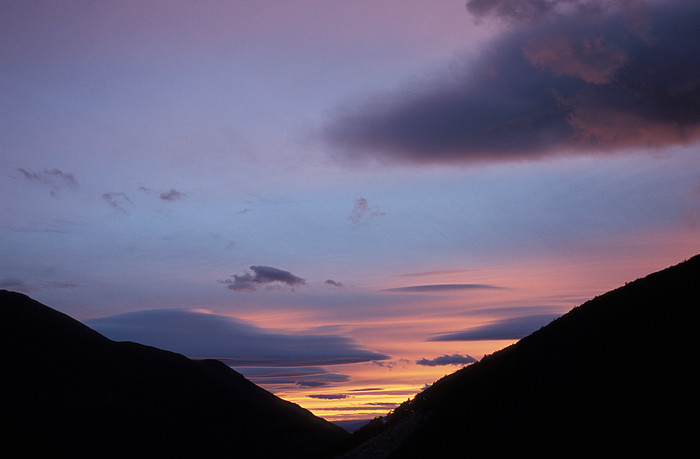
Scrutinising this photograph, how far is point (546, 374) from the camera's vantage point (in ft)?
139

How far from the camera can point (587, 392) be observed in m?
36.5

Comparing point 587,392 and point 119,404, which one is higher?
point 587,392

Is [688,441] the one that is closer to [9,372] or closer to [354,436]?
[354,436]

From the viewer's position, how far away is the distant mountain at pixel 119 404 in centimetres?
11419

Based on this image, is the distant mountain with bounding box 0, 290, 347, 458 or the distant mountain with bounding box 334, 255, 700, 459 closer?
the distant mountain with bounding box 334, 255, 700, 459

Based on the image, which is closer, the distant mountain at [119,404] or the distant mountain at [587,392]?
the distant mountain at [587,392]

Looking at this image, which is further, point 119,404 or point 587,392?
point 119,404

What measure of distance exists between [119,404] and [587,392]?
119456 millimetres

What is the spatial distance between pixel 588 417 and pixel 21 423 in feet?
373

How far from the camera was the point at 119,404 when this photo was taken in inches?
5098

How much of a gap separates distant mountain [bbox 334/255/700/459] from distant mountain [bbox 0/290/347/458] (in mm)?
83394

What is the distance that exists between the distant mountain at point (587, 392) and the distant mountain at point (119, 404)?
83.4 metres

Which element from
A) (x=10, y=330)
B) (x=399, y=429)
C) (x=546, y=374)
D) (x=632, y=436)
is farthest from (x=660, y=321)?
(x=10, y=330)

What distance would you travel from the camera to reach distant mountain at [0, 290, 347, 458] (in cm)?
11419
